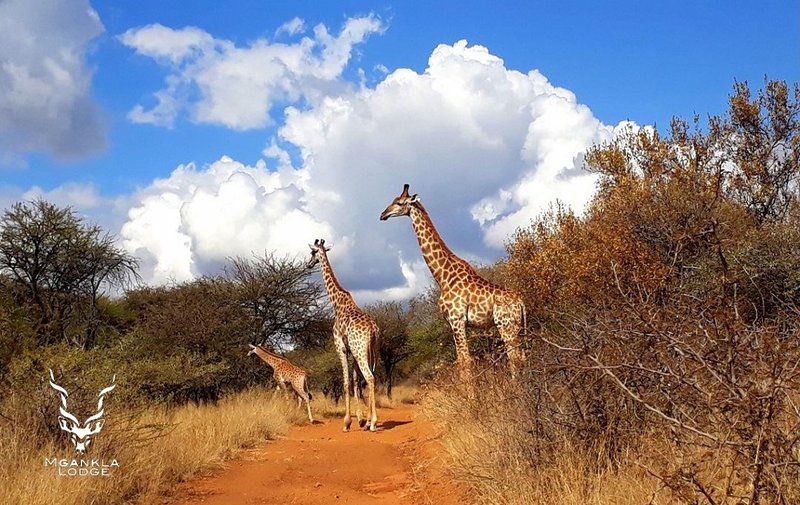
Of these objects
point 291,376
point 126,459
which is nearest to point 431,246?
point 291,376

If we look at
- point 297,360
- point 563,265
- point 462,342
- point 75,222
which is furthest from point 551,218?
point 75,222

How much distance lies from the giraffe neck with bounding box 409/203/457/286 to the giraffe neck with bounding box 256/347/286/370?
6368 mm

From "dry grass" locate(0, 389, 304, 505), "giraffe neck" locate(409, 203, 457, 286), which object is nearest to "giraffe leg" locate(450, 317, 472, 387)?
"giraffe neck" locate(409, 203, 457, 286)

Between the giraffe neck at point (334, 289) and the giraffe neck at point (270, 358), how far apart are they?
2.68 meters

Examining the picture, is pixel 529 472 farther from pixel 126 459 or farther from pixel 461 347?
pixel 461 347

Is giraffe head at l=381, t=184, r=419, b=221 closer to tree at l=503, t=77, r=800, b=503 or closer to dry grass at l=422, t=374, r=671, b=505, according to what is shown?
tree at l=503, t=77, r=800, b=503

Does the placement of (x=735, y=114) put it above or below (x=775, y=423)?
above

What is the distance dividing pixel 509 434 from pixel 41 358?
632 cm

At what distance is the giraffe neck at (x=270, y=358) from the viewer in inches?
668

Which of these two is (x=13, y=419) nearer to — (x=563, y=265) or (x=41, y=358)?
(x=41, y=358)

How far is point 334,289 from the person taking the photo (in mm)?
15516

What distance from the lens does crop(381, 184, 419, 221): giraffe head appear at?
40.8 feet

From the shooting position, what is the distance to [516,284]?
20141mm

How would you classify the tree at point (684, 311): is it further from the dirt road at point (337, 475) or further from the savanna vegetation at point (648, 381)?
the dirt road at point (337, 475)
